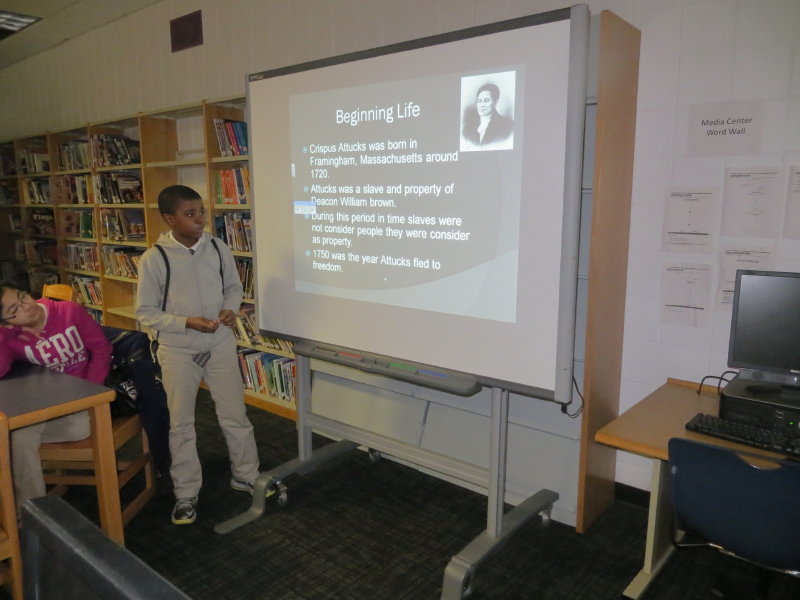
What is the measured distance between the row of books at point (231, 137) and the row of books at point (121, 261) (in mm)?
1453

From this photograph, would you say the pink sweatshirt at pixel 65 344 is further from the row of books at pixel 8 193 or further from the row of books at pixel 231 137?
the row of books at pixel 8 193

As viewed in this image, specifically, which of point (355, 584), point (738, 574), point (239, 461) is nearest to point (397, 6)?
point (239, 461)

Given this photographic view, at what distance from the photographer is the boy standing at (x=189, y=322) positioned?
2.40m

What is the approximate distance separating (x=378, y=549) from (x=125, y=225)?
3.58 metres

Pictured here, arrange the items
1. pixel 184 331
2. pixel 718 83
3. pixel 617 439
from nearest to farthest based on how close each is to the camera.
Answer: pixel 617 439 → pixel 718 83 → pixel 184 331

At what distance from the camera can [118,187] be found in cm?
468

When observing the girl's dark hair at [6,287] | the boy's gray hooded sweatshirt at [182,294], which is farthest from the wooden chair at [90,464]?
the girl's dark hair at [6,287]

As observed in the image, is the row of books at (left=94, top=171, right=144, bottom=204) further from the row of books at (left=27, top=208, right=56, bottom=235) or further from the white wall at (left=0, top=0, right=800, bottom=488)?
the white wall at (left=0, top=0, right=800, bottom=488)

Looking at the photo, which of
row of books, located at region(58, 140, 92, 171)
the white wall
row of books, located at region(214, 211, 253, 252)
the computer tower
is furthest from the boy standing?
row of books, located at region(58, 140, 92, 171)

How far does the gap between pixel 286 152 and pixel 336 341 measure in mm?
878

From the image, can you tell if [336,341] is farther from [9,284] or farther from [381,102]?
[9,284]

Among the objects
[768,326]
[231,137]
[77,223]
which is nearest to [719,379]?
[768,326]

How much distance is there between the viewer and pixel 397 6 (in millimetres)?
2988

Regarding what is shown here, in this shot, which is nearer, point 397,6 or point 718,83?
point 718,83
